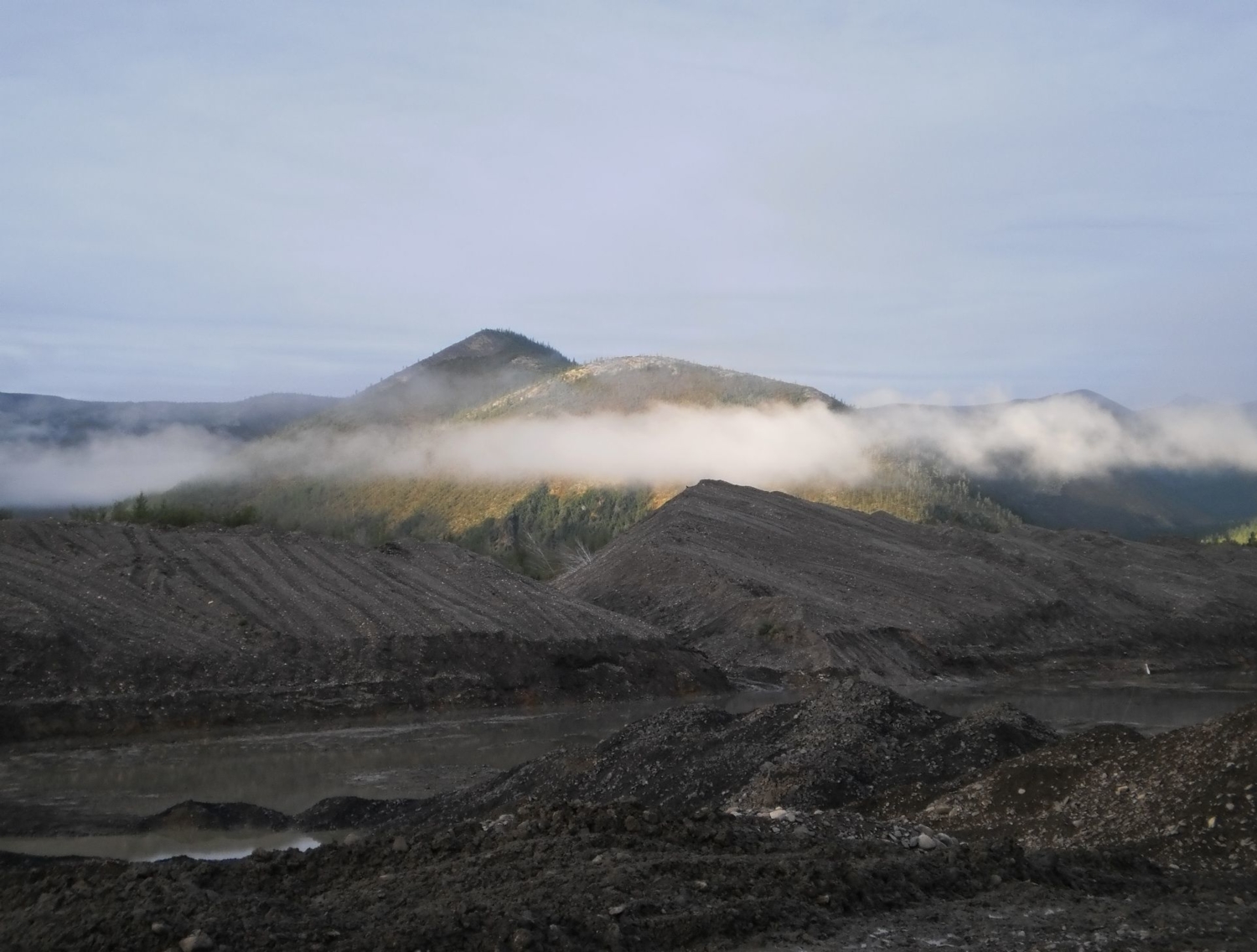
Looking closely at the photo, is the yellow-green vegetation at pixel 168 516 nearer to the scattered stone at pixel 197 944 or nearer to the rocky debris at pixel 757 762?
the rocky debris at pixel 757 762

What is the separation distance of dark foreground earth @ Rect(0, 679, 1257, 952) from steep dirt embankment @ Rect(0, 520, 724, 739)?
13.8 metres

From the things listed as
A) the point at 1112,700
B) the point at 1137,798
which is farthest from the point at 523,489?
the point at 1137,798

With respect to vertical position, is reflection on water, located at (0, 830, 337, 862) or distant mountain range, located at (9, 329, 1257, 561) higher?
distant mountain range, located at (9, 329, 1257, 561)

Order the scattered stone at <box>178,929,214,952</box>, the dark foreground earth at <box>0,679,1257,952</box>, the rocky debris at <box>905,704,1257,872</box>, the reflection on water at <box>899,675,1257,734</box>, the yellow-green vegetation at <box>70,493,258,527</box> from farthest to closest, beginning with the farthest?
the yellow-green vegetation at <box>70,493,258,527</box> < the reflection on water at <box>899,675,1257,734</box> < the rocky debris at <box>905,704,1257,872</box> < the dark foreground earth at <box>0,679,1257,952</box> < the scattered stone at <box>178,929,214,952</box>

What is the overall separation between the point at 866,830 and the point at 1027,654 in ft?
109

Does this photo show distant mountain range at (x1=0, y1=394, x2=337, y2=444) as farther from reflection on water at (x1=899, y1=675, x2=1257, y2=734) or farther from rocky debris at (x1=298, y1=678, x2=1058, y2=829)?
rocky debris at (x1=298, y1=678, x2=1058, y2=829)

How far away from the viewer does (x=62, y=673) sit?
26.1m

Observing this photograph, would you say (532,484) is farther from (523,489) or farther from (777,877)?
(777,877)

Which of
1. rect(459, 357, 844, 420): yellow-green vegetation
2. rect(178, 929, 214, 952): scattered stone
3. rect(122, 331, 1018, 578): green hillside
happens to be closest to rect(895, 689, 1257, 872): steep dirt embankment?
rect(178, 929, 214, 952): scattered stone

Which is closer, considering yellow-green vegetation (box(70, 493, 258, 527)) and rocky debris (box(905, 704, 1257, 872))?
rocky debris (box(905, 704, 1257, 872))

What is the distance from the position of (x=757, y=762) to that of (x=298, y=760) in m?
8.97

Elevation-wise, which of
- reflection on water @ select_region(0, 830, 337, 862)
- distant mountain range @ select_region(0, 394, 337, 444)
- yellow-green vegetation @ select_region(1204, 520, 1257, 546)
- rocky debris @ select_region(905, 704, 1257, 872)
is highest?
distant mountain range @ select_region(0, 394, 337, 444)

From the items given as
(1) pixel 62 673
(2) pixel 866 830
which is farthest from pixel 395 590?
(2) pixel 866 830

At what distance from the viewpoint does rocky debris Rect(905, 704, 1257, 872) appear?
37.7ft
